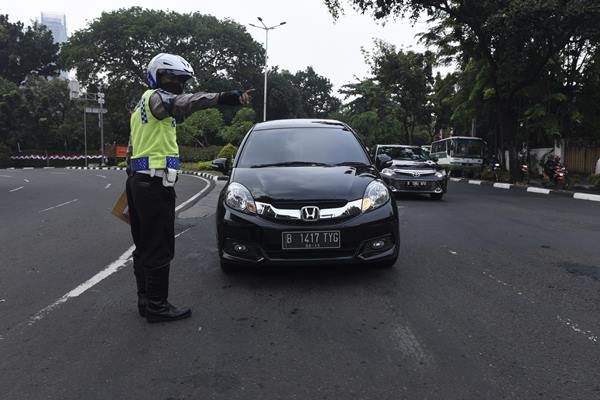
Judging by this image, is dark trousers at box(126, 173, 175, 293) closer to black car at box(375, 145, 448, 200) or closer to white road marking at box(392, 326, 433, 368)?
white road marking at box(392, 326, 433, 368)

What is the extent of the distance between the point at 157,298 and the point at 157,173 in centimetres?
87

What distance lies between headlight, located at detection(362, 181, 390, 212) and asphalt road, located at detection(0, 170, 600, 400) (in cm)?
68

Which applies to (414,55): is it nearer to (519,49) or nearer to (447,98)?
(447,98)

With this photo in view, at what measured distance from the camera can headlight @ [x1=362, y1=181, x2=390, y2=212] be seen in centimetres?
440

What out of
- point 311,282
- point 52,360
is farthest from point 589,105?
point 52,360

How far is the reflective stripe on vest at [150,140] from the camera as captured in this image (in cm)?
357

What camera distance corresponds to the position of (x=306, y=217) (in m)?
4.18

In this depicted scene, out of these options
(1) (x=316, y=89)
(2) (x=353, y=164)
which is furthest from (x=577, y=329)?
(1) (x=316, y=89)

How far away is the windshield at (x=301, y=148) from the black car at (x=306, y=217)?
0.22 meters

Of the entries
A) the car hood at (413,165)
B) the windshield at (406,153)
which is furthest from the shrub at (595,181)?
the car hood at (413,165)

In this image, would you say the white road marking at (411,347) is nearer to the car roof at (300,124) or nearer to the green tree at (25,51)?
the car roof at (300,124)

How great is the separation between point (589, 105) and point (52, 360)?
77.0 feet

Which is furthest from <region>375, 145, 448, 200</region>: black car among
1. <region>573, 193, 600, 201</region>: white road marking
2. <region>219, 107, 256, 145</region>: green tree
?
<region>219, 107, 256, 145</region>: green tree

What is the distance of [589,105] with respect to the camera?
21547mm
